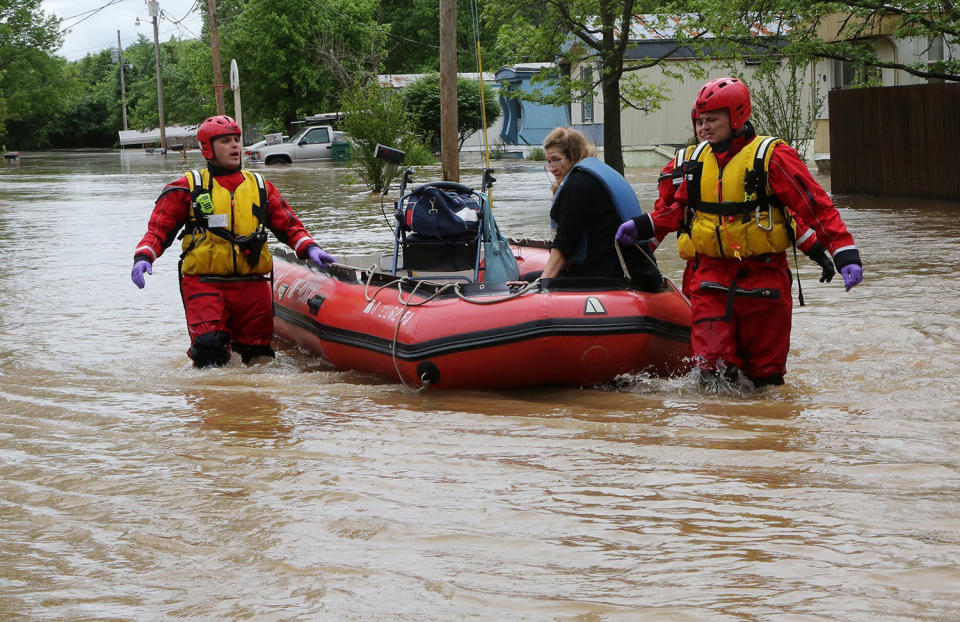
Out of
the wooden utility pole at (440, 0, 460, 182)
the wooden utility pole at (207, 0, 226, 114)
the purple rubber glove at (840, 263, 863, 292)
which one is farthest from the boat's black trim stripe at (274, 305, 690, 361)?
the wooden utility pole at (207, 0, 226, 114)

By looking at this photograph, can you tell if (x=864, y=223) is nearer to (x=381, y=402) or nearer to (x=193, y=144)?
(x=381, y=402)

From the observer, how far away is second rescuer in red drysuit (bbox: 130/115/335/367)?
282 inches

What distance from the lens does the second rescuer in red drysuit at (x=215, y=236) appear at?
716cm

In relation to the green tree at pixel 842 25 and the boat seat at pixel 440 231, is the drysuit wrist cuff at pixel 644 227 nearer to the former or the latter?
the boat seat at pixel 440 231

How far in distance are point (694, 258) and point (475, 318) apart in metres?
1.26

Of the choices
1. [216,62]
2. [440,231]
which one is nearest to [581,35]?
[440,231]

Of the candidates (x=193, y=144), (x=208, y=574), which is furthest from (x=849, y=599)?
(x=193, y=144)

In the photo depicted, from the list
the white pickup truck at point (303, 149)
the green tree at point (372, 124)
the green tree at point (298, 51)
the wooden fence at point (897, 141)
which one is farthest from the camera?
the green tree at point (298, 51)

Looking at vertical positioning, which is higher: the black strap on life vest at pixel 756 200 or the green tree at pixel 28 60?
the green tree at pixel 28 60

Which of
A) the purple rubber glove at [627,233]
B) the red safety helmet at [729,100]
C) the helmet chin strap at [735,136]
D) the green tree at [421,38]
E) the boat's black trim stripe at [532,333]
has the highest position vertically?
the green tree at [421,38]

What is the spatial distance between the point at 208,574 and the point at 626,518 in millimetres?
1543

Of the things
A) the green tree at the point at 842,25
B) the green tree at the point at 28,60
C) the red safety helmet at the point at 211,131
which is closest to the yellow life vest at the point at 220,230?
the red safety helmet at the point at 211,131

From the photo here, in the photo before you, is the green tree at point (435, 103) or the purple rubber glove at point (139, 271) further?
the green tree at point (435, 103)

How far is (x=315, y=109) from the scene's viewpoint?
49.4 metres
